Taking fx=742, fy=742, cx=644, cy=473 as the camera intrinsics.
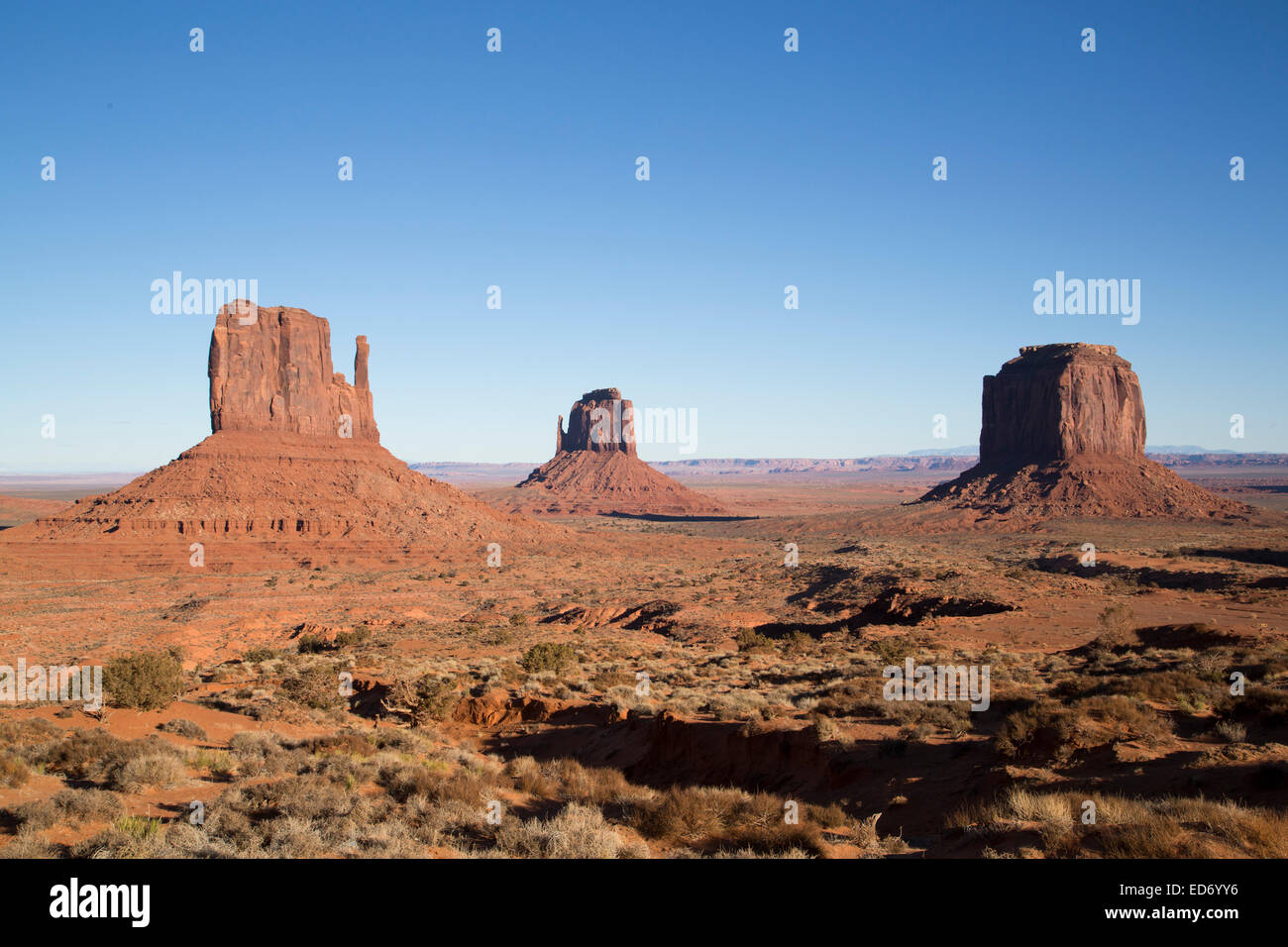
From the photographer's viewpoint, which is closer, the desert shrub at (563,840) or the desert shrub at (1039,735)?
the desert shrub at (563,840)

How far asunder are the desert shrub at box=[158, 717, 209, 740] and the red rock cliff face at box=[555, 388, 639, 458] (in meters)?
126

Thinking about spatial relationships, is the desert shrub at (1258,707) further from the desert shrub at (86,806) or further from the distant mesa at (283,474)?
the distant mesa at (283,474)

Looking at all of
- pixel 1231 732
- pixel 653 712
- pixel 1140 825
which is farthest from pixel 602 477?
pixel 1140 825

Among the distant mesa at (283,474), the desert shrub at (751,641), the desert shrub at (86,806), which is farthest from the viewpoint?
the distant mesa at (283,474)

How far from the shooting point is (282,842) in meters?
6.96

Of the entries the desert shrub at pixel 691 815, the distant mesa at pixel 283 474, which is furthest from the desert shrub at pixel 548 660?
the distant mesa at pixel 283 474

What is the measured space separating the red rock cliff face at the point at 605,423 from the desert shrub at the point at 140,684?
406 feet

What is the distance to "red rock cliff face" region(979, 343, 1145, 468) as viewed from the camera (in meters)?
83.3

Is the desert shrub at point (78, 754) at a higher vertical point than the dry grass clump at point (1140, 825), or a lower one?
lower

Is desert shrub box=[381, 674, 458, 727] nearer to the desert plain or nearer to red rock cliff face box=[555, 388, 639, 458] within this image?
the desert plain

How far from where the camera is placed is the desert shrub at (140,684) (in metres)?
13.7
